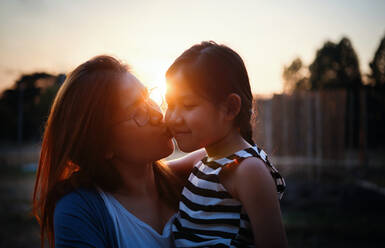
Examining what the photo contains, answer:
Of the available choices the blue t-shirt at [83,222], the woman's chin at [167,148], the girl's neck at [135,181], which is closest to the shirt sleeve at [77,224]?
the blue t-shirt at [83,222]

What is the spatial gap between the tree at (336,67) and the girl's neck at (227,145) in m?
18.8

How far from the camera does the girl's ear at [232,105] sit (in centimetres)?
189

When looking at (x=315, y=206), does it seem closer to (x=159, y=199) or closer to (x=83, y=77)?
(x=159, y=199)

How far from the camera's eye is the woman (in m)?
1.76

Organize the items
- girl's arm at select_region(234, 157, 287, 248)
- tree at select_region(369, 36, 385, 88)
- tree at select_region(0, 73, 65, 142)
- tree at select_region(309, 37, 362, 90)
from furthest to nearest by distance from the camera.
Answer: tree at select_region(309, 37, 362, 90), tree at select_region(369, 36, 385, 88), tree at select_region(0, 73, 65, 142), girl's arm at select_region(234, 157, 287, 248)

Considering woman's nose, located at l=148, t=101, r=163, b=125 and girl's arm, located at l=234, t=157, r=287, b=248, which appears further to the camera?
woman's nose, located at l=148, t=101, r=163, b=125

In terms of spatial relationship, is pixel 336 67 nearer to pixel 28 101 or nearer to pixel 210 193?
pixel 28 101

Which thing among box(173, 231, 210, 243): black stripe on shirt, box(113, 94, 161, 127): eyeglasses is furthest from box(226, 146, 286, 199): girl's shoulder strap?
box(113, 94, 161, 127): eyeglasses

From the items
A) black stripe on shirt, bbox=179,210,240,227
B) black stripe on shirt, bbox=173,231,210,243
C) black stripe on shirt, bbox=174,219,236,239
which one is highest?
black stripe on shirt, bbox=179,210,240,227

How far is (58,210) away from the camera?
66.7 inches

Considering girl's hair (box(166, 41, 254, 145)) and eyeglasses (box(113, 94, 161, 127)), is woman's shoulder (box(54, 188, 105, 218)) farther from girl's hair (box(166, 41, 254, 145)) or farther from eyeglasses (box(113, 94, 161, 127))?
girl's hair (box(166, 41, 254, 145))

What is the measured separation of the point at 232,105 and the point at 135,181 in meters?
0.77

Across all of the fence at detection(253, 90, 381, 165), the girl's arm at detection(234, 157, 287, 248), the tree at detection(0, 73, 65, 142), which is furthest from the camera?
the tree at detection(0, 73, 65, 142)

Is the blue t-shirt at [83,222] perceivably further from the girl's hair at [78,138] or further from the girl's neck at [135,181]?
the girl's neck at [135,181]
